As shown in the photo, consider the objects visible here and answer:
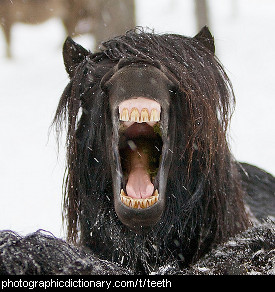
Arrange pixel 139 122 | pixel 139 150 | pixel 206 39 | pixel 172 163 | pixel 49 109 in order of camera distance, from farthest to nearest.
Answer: pixel 49 109 → pixel 206 39 → pixel 139 150 → pixel 172 163 → pixel 139 122

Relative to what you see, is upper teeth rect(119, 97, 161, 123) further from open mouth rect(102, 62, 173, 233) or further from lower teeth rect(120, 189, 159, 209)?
lower teeth rect(120, 189, 159, 209)

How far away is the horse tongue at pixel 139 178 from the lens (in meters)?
2.43

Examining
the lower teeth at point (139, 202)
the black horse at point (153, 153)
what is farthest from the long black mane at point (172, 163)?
the lower teeth at point (139, 202)

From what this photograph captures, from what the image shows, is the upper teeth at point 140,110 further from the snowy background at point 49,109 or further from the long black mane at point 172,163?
the snowy background at point 49,109

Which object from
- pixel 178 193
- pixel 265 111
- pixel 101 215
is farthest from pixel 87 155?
pixel 265 111

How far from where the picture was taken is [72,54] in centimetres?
289

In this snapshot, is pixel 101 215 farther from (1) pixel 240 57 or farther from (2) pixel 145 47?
(1) pixel 240 57

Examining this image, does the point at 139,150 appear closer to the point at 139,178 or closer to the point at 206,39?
the point at 139,178

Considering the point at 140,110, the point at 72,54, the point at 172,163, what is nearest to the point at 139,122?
the point at 140,110

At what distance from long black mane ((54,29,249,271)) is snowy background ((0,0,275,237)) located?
12.1 inches

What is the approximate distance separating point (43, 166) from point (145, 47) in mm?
4245

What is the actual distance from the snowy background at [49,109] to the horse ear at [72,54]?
1.39 ft

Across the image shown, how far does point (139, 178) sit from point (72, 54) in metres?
0.87

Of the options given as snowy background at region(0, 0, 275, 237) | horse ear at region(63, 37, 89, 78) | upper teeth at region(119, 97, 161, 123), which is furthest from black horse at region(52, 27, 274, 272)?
snowy background at region(0, 0, 275, 237)
